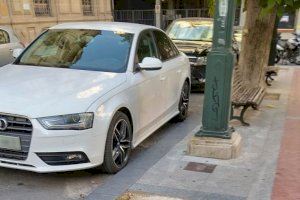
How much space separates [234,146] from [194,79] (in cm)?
482

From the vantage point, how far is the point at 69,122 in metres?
4.39

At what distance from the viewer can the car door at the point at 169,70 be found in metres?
6.55

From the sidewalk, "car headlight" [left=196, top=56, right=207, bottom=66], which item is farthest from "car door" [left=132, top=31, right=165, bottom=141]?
"car headlight" [left=196, top=56, right=207, bottom=66]

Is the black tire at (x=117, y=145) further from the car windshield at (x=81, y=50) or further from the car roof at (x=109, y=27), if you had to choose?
the car roof at (x=109, y=27)

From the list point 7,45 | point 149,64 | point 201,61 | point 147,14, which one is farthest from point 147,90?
point 147,14

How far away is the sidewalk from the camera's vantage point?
14.4ft

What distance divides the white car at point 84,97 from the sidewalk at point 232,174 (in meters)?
0.46

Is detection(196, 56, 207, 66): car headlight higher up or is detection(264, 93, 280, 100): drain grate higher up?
detection(196, 56, 207, 66): car headlight

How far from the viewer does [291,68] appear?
1420 centimetres

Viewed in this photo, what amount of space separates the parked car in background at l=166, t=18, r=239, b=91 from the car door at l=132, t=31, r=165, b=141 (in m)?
3.59

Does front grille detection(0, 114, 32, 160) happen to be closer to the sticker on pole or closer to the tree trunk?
the sticker on pole

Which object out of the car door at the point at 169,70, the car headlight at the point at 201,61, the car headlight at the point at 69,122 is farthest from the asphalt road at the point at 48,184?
the car headlight at the point at 201,61

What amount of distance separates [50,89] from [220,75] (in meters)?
1.93

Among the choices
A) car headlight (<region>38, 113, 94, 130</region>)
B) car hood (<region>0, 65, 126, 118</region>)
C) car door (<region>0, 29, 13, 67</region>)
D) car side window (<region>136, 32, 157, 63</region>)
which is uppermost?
car side window (<region>136, 32, 157, 63</region>)
